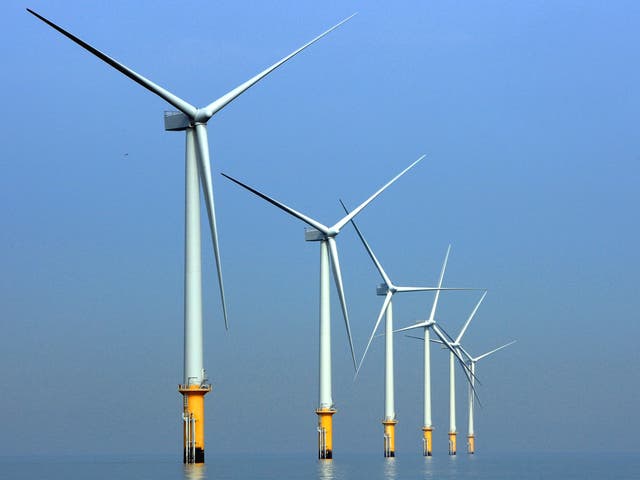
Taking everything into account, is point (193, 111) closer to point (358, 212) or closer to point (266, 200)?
point (266, 200)

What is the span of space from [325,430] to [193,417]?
4693 centimetres

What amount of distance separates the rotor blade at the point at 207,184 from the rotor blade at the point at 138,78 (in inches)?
61.9

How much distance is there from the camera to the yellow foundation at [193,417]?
8106 cm

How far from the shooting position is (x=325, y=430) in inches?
5007

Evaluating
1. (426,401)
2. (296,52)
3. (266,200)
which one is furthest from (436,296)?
(296,52)

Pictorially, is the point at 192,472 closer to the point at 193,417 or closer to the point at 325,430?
the point at 193,417

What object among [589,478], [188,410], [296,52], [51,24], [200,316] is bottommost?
[589,478]

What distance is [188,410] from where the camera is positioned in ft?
268

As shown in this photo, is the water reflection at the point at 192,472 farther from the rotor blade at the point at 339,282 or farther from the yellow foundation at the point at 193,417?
Result: the rotor blade at the point at 339,282

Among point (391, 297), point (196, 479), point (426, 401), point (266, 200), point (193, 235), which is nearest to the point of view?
point (196, 479)

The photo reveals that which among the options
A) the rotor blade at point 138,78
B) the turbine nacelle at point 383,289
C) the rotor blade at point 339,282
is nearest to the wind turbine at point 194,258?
the rotor blade at point 138,78

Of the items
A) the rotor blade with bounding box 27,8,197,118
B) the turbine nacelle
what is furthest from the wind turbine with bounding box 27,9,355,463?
the turbine nacelle

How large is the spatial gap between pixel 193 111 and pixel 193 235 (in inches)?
363

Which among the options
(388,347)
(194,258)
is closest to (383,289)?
(388,347)
